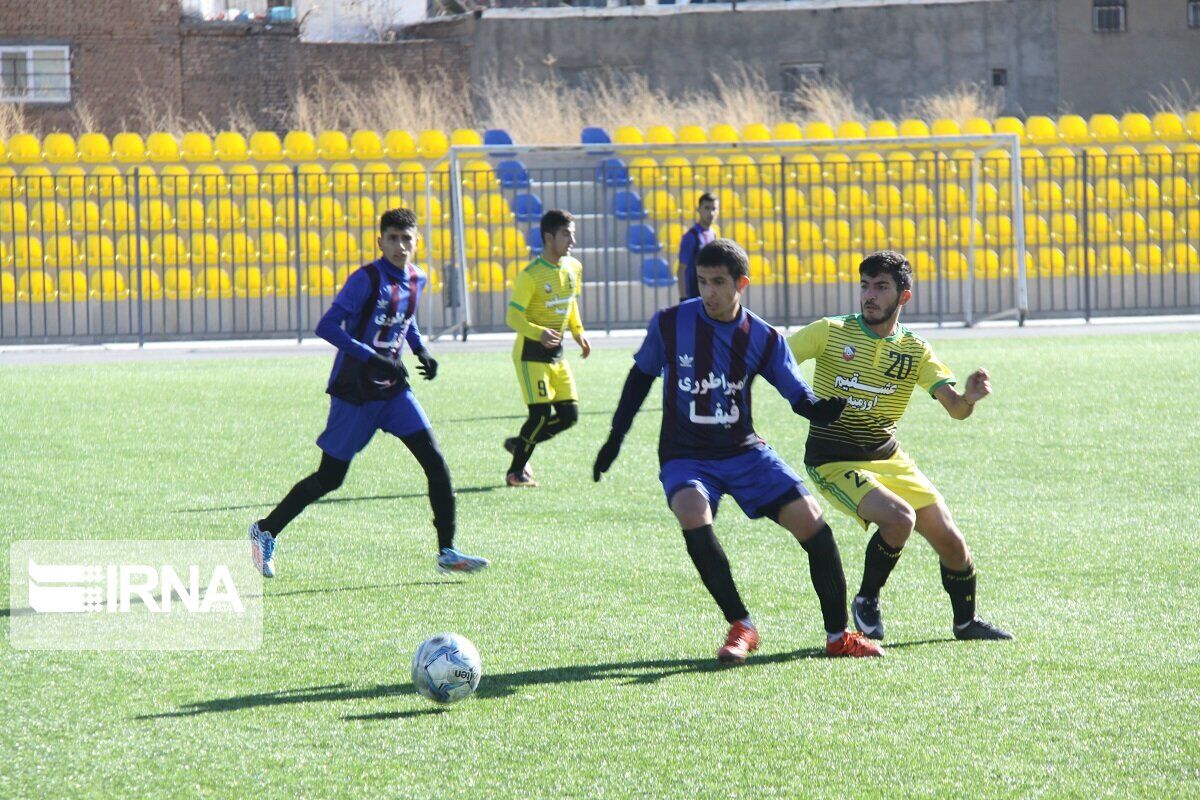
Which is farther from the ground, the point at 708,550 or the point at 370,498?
the point at 708,550

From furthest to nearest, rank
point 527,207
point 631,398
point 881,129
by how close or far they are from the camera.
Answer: point 881,129 < point 527,207 < point 631,398

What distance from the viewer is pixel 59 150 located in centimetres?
2367

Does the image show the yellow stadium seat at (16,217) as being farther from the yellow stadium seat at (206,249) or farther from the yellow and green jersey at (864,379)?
the yellow and green jersey at (864,379)

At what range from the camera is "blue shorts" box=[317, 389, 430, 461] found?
23.1 feet

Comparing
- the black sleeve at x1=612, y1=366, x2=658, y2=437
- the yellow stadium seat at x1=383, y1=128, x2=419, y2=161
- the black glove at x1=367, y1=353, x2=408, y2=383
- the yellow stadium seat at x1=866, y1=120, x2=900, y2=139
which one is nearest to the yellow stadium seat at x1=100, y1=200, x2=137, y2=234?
the yellow stadium seat at x1=383, y1=128, x2=419, y2=161

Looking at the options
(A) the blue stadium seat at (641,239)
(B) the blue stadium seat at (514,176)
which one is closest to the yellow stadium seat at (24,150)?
(B) the blue stadium seat at (514,176)

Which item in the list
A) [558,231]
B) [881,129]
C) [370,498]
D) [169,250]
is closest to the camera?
[370,498]

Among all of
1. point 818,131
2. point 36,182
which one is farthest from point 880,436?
point 36,182

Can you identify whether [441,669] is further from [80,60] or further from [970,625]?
[80,60]

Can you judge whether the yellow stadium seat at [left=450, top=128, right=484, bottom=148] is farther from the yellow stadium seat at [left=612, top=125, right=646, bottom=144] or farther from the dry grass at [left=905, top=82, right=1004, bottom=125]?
the dry grass at [left=905, top=82, right=1004, bottom=125]

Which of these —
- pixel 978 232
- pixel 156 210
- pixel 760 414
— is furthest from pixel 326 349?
pixel 978 232

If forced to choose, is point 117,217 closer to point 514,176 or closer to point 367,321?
point 514,176

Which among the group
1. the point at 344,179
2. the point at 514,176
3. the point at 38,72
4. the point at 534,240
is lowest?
the point at 534,240

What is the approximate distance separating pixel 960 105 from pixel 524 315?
1999 centimetres
